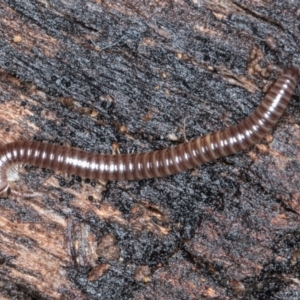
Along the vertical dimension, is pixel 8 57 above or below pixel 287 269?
above

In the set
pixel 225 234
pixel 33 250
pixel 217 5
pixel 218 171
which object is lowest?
pixel 33 250

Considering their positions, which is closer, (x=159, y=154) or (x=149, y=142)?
(x=159, y=154)

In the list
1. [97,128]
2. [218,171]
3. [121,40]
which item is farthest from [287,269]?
[121,40]

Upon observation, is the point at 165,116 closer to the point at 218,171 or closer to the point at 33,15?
the point at 218,171
